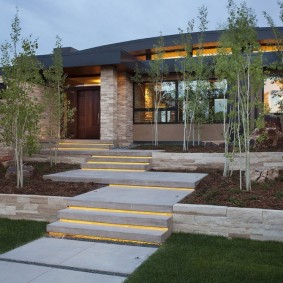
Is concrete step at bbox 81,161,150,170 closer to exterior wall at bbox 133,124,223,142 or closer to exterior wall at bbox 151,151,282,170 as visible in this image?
exterior wall at bbox 151,151,282,170

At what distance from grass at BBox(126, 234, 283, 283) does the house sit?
8.63m

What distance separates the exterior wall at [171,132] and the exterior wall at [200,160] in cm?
493

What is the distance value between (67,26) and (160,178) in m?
120

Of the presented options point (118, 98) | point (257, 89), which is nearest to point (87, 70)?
point (118, 98)

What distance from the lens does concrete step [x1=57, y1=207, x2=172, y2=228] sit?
5.55 metres

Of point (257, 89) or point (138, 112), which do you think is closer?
point (257, 89)

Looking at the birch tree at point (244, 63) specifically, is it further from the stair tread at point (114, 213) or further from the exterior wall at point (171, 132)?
the exterior wall at point (171, 132)

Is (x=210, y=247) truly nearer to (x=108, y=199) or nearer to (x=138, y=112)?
(x=108, y=199)

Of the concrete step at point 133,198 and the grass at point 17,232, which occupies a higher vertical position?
the concrete step at point 133,198

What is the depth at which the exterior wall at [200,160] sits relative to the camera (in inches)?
367

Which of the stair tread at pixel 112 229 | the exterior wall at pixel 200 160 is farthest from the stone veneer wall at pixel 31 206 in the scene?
the exterior wall at pixel 200 160

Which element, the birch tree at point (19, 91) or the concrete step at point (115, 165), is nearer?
the birch tree at point (19, 91)

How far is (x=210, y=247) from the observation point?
5.02m

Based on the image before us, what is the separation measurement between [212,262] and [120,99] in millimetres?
10927
